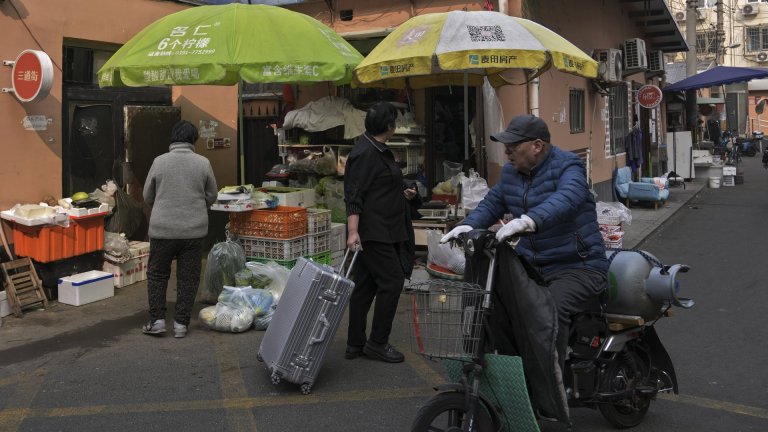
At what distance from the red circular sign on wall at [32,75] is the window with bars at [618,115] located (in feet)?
37.5

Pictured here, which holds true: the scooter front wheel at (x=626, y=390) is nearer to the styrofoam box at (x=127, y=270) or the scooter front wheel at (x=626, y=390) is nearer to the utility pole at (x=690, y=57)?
the styrofoam box at (x=127, y=270)

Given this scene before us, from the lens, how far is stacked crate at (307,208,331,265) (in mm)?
7684

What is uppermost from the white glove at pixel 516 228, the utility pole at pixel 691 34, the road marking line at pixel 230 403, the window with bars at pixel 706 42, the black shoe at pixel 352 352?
the window with bars at pixel 706 42

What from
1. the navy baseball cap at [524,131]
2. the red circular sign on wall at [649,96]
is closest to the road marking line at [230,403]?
the navy baseball cap at [524,131]

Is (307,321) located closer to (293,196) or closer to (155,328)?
(155,328)

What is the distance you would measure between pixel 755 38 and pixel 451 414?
4939 cm

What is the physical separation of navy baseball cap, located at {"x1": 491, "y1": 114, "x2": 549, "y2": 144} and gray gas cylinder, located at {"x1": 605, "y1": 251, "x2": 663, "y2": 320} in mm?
853

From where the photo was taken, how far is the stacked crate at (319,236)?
768cm

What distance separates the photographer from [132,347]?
592 centimetres

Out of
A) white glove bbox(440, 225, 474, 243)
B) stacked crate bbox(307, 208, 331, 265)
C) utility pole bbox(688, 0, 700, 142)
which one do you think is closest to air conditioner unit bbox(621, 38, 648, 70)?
utility pole bbox(688, 0, 700, 142)

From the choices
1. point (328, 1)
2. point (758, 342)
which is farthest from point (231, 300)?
point (328, 1)

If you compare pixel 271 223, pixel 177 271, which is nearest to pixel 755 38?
pixel 271 223

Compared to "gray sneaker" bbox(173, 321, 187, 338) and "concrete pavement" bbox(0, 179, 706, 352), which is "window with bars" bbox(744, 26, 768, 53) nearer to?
"concrete pavement" bbox(0, 179, 706, 352)

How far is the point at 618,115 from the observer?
54.2 feet
